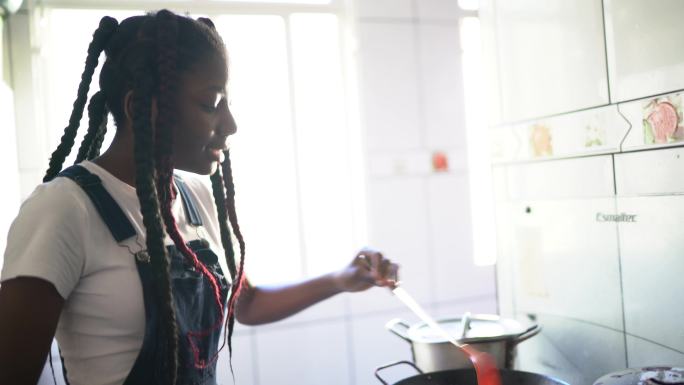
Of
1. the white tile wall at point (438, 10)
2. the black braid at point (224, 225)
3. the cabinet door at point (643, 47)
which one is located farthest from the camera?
the white tile wall at point (438, 10)

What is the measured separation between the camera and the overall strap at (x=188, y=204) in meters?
0.84

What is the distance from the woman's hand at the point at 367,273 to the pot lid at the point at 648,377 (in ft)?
1.22

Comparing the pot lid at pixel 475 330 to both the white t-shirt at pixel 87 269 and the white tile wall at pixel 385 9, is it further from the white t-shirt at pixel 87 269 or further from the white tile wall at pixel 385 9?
the white tile wall at pixel 385 9

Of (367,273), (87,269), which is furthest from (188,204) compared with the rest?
(367,273)

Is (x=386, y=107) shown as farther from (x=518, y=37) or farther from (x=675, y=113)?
(x=675, y=113)

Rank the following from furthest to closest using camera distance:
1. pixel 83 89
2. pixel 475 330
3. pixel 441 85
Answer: pixel 441 85 < pixel 475 330 < pixel 83 89

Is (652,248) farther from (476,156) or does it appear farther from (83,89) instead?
(476,156)

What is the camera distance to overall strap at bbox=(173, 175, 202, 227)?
32.9 inches

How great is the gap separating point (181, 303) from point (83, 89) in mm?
349

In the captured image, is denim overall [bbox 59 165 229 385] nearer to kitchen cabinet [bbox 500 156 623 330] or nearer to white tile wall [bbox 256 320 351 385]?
kitchen cabinet [bbox 500 156 623 330]

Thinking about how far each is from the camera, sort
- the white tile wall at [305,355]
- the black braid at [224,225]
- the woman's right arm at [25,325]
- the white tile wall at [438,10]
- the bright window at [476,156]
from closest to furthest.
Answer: the woman's right arm at [25,325], the black braid at [224,225], the white tile wall at [305,355], the white tile wall at [438,10], the bright window at [476,156]

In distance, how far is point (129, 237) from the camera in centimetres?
70

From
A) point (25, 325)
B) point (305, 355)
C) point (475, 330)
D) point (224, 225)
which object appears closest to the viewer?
point (25, 325)

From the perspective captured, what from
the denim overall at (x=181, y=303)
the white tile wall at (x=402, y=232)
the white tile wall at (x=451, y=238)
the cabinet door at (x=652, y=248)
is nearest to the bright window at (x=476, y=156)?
the white tile wall at (x=451, y=238)
